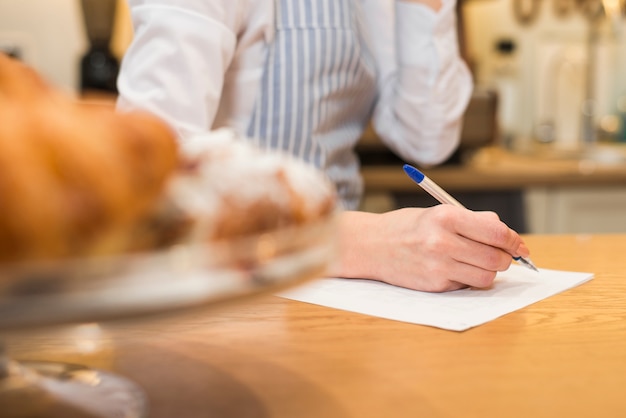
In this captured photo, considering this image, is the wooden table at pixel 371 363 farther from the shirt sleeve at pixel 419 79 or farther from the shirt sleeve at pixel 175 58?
the shirt sleeve at pixel 419 79

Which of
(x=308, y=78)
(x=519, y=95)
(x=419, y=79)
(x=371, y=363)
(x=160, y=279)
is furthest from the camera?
(x=519, y=95)

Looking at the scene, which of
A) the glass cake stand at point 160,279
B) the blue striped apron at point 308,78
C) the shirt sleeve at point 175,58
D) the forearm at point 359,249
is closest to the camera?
the glass cake stand at point 160,279

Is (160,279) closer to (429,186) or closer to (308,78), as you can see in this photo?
(429,186)

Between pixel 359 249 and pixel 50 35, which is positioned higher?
pixel 50 35

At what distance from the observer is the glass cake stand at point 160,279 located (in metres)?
0.27

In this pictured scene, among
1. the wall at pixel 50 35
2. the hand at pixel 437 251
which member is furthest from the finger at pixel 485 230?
the wall at pixel 50 35

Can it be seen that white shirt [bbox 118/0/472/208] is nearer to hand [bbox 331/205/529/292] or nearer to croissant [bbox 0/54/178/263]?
hand [bbox 331/205/529/292]

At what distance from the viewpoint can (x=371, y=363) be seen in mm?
526

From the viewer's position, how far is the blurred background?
1973mm

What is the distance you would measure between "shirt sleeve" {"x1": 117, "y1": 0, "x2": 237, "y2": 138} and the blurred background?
943 millimetres

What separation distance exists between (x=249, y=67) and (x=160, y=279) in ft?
2.83

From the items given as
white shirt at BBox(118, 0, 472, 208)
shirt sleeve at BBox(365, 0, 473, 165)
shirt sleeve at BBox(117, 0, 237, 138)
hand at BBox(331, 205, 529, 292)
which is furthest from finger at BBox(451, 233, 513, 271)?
shirt sleeve at BBox(365, 0, 473, 165)

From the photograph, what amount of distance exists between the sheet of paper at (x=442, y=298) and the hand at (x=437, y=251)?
12mm

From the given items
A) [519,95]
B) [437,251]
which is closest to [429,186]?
[437,251]
